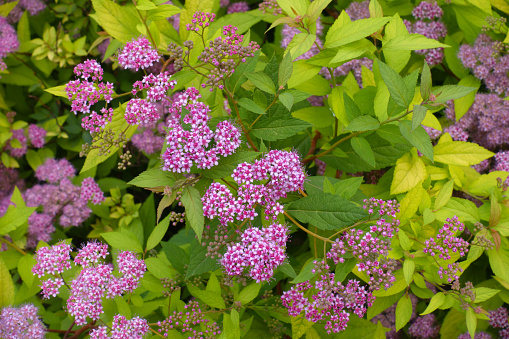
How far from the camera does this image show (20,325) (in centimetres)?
185

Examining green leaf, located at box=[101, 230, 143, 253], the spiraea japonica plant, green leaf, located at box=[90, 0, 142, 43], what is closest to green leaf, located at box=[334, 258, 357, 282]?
the spiraea japonica plant

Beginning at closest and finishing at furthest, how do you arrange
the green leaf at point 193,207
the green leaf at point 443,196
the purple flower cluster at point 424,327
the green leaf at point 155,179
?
the green leaf at point 193,207 < the green leaf at point 155,179 < the green leaf at point 443,196 < the purple flower cluster at point 424,327

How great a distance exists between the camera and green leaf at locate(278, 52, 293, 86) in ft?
4.76

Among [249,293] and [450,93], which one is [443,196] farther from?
[249,293]

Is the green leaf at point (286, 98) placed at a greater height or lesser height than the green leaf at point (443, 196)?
greater

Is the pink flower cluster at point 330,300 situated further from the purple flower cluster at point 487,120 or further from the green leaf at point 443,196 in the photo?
the purple flower cluster at point 487,120

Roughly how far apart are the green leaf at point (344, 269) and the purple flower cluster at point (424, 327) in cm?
108

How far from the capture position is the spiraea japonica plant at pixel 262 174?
4.75 feet

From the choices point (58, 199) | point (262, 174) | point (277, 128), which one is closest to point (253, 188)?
point (262, 174)

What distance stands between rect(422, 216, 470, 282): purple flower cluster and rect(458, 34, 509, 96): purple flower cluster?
1000 mm

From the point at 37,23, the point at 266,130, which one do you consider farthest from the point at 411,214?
the point at 37,23

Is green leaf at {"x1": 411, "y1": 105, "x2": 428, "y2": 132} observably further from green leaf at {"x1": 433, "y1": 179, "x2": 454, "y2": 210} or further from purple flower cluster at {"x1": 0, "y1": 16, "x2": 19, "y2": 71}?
purple flower cluster at {"x1": 0, "y1": 16, "x2": 19, "y2": 71}

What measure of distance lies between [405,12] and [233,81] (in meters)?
1.38

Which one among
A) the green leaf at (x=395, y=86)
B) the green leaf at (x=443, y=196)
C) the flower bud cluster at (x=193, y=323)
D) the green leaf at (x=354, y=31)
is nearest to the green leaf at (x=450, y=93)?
the green leaf at (x=395, y=86)
